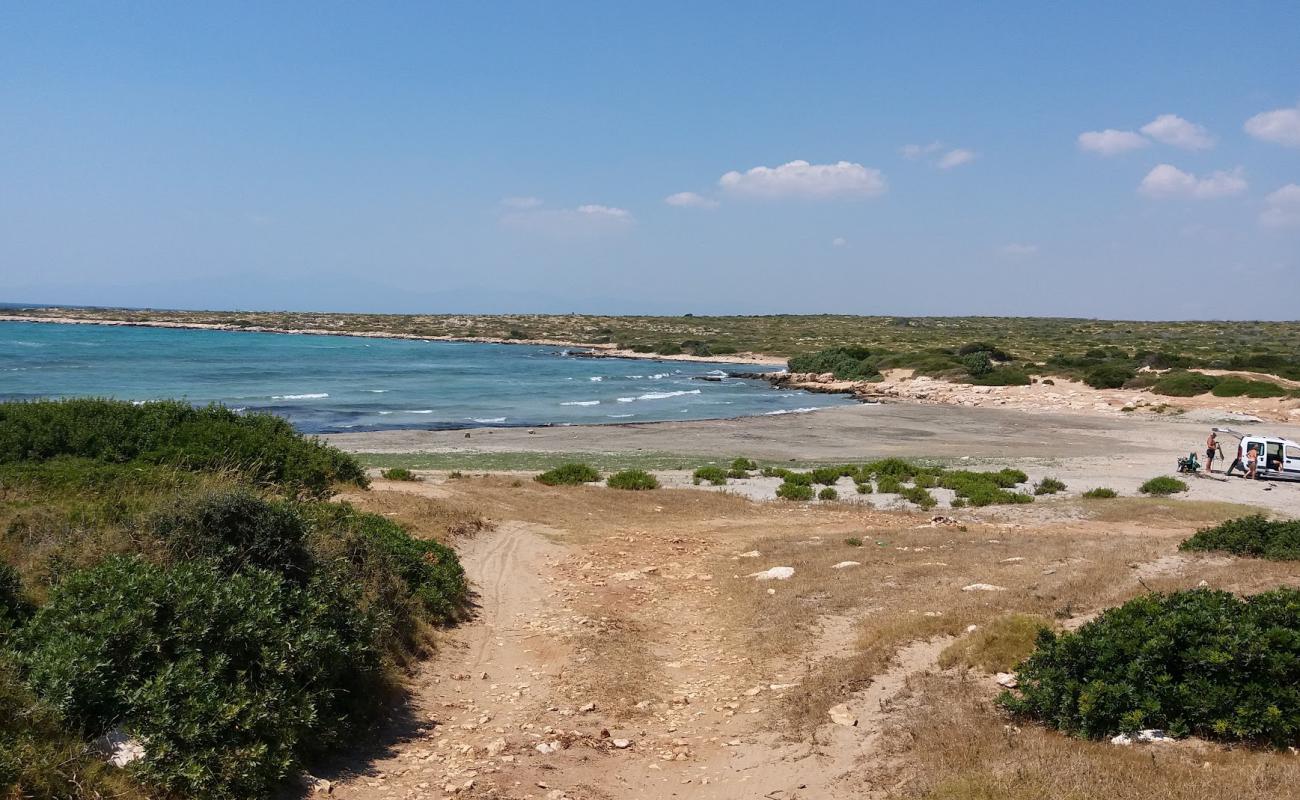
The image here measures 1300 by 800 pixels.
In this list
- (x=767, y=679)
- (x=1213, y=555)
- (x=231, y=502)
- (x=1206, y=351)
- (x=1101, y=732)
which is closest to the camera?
(x=1101, y=732)

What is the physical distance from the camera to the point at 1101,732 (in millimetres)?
6844

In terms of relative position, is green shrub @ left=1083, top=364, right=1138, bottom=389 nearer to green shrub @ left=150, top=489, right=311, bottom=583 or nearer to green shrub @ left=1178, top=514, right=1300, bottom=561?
green shrub @ left=1178, top=514, right=1300, bottom=561

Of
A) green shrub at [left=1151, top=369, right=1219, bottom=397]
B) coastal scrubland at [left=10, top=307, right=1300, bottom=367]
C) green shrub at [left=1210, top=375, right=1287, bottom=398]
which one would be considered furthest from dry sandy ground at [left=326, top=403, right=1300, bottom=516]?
coastal scrubland at [left=10, top=307, right=1300, bottom=367]

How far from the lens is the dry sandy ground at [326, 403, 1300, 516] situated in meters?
29.1

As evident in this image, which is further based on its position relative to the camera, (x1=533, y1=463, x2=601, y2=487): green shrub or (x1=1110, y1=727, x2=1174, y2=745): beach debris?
(x1=533, y1=463, x2=601, y2=487): green shrub

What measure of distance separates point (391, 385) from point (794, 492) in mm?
50825

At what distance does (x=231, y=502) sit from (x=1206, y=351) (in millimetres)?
105961

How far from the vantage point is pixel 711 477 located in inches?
1136

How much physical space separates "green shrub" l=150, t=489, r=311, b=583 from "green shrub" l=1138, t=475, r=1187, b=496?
2588 centimetres

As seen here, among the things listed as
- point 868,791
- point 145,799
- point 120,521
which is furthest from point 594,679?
point 120,521

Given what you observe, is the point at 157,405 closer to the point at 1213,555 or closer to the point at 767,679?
the point at 767,679

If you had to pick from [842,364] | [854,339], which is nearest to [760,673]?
[842,364]

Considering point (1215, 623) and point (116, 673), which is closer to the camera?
point (116, 673)

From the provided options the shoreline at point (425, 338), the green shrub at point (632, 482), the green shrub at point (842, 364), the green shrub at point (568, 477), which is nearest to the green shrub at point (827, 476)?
the green shrub at point (632, 482)
